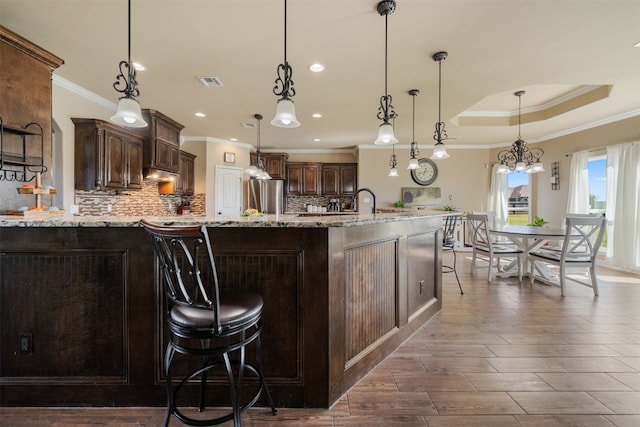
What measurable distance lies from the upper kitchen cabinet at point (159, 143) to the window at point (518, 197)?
726 centimetres

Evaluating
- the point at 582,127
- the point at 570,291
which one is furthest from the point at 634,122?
the point at 570,291

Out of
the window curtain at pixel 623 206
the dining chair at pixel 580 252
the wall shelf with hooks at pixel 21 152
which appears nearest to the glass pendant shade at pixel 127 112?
the wall shelf with hooks at pixel 21 152

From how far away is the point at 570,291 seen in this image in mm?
3568

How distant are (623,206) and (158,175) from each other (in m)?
7.53

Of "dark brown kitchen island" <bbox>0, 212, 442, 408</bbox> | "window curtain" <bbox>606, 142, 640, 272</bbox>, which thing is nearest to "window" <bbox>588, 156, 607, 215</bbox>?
"window curtain" <bbox>606, 142, 640, 272</bbox>

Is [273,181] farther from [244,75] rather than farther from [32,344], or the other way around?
[32,344]

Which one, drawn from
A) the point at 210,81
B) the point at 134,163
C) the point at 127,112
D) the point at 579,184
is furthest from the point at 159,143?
the point at 579,184

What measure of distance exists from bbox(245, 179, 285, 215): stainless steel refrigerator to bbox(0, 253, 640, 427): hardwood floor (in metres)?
4.98

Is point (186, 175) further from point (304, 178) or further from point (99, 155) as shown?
point (304, 178)

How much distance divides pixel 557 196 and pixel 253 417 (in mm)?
6929

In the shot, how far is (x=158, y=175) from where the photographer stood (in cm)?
467

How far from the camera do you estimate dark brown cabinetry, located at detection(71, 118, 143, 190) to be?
3.51m

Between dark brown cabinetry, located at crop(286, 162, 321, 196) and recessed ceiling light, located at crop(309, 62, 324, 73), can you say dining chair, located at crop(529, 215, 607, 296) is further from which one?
dark brown cabinetry, located at crop(286, 162, 321, 196)

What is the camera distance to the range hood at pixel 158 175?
4480 mm
